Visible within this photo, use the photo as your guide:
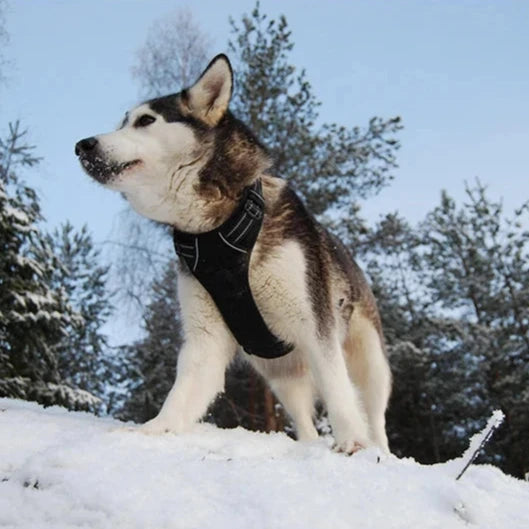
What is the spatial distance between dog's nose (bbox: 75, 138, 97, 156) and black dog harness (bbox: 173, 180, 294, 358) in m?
0.69

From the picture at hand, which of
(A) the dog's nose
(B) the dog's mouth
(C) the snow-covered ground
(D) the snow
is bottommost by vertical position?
(C) the snow-covered ground

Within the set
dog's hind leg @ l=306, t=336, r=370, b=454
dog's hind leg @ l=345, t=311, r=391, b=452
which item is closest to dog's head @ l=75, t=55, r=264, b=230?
dog's hind leg @ l=306, t=336, r=370, b=454

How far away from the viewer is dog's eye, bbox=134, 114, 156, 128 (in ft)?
11.1

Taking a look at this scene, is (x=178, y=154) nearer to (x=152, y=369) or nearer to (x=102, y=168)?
(x=102, y=168)

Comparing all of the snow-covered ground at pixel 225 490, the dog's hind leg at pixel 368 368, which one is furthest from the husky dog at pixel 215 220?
the dog's hind leg at pixel 368 368

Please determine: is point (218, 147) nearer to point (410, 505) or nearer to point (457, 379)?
point (410, 505)

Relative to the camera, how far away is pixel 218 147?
346 cm

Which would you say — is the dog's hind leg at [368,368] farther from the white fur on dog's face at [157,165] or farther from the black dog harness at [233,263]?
the white fur on dog's face at [157,165]

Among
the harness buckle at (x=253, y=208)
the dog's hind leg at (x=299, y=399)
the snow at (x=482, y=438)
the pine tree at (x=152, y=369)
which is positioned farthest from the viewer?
the pine tree at (x=152, y=369)

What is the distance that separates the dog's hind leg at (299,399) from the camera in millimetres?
4074

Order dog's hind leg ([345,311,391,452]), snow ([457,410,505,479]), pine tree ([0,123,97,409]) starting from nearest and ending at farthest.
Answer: snow ([457,410,505,479]), dog's hind leg ([345,311,391,452]), pine tree ([0,123,97,409])

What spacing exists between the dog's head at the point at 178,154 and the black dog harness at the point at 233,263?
0.38ft

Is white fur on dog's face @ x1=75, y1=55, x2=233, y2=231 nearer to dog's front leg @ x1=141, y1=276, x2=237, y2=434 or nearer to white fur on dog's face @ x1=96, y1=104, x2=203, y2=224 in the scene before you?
white fur on dog's face @ x1=96, y1=104, x2=203, y2=224

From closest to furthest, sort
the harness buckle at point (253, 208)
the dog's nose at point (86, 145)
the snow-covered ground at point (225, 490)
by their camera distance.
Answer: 1. the snow-covered ground at point (225, 490)
2. the dog's nose at point (86, 145)
3. the harness buckle at point (253, 208)
